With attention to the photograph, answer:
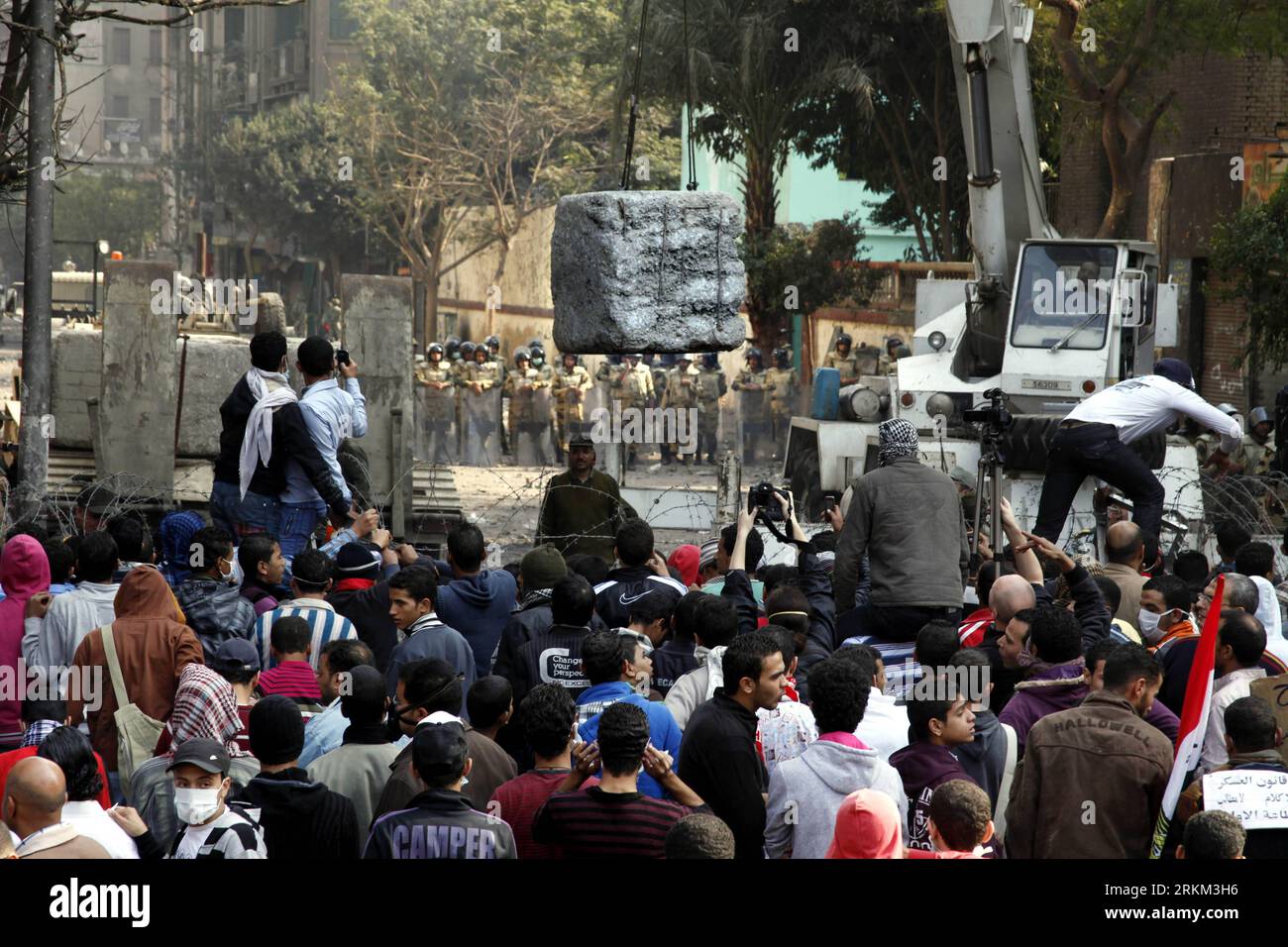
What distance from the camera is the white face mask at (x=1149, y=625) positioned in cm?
720

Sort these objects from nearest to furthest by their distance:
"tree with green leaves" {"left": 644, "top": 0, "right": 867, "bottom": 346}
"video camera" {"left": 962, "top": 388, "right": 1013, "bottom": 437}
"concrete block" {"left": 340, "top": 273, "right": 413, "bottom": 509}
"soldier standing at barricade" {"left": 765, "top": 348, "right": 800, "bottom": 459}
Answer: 1. "video camera" {"left": 962, "top": 388, "right": 1013, "bottom": 437}
2. "concrete block" {"left": 340, "top": 273, "right": 413, "bottom": 509}
3. "soldier standing at barricade" {"left": 765, "top": 348, "right": 800, "bottom": 459}
4. "tree with green leaves" {"left": 644, "top": 0, "right": 867, "bottom": 346}

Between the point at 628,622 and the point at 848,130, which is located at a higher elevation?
the point at 848,130

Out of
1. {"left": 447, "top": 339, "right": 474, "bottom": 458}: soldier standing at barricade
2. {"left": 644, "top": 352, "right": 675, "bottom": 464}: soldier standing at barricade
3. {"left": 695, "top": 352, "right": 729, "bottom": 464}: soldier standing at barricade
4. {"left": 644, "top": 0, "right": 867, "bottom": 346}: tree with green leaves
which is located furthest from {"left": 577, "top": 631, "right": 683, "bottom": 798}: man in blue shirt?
{"left": 644, "top": 0, "right": 867, "bottom": 346}: tree with green leaves

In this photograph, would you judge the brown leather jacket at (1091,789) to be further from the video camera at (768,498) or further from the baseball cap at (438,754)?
the video camera at (768,498)

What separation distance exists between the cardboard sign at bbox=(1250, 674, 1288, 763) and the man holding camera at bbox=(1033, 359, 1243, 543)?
434 cm

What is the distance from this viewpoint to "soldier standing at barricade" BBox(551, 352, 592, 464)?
70.8 feet

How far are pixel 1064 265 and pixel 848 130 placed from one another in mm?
15907

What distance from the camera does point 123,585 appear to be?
20.6 ft

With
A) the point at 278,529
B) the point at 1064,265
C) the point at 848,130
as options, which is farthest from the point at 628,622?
the point at 848,130

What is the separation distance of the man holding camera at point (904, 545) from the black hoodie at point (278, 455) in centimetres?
252

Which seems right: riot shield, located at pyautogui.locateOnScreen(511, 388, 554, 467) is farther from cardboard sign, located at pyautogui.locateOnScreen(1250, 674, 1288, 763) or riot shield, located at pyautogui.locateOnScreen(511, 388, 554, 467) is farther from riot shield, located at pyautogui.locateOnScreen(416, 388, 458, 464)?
cardboard sign, located at pyautogui.locateOnScreen(1250, 674, 1288, 763)

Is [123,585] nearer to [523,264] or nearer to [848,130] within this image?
[848,130]
